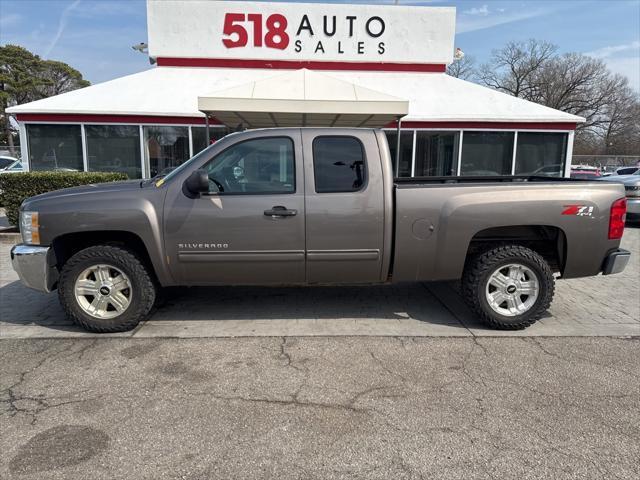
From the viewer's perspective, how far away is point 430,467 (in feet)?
8.38

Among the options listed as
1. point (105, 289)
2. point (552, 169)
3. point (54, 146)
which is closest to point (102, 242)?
point (105, 289)

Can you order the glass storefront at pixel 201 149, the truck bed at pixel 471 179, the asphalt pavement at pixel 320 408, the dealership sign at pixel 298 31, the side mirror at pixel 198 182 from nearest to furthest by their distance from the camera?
the asphalt pavement at pixel 320 408
the side mirror at pixel 198 182
the truck bed at pixel 471 179
the glass storefront at pixel 201 149
the dealership sign at pixel 298 31

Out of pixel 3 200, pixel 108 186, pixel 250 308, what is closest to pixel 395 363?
pixel 250 308

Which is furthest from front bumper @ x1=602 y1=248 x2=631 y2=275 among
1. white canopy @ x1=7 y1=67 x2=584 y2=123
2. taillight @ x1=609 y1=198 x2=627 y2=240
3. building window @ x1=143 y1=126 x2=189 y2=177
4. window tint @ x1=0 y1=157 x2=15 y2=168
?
window tint @ x1=0 y1=157 x2=15 y2=168

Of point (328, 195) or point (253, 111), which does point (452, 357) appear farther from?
point (253, 111)

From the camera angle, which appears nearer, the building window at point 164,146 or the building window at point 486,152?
the building window at point 164,146

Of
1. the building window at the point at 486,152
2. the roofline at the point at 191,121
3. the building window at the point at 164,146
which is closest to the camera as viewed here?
the roofline at the point at 191,121

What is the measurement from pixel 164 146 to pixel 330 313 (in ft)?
29.5

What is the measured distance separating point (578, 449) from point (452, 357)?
1.34 metres

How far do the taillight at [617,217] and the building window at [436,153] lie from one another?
816 centimetres

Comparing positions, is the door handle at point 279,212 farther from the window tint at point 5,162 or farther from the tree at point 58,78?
the tree at point 58,78

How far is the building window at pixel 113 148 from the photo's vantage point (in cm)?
1192

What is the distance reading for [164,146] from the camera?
1227cm

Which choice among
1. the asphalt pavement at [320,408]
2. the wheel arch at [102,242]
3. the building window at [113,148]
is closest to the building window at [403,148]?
the building window at [113,148]
